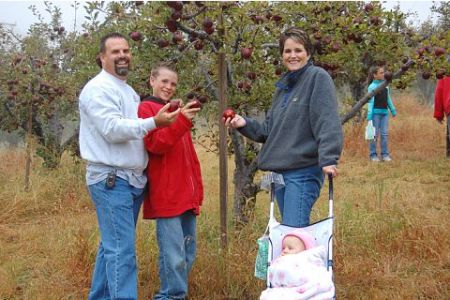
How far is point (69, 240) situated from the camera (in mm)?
5020

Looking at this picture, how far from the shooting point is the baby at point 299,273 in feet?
9.26

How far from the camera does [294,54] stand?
10.8 feet

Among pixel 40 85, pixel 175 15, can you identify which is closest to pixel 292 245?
pixel 175 15

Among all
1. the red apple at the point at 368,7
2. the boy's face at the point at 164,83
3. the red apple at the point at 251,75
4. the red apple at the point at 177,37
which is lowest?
the boy's face at the point at 164,83

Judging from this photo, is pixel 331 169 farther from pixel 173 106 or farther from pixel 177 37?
pixel 177 37

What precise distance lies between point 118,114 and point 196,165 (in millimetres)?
732

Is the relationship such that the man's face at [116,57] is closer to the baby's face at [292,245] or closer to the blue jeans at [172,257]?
the blue jeans at [172,257]

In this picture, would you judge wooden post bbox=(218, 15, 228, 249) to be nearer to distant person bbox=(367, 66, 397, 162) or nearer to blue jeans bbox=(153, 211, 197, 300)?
blue jeans bbox=(153, 211, 197, 300)

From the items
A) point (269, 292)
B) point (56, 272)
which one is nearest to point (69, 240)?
point (56, 272)

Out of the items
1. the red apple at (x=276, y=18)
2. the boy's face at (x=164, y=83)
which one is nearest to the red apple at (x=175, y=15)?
the boy's face at (x=164, y=83)

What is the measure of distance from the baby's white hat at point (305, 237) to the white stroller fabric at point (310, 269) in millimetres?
26

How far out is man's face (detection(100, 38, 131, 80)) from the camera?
A: 3.29m

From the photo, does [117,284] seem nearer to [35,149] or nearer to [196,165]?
[196,165]

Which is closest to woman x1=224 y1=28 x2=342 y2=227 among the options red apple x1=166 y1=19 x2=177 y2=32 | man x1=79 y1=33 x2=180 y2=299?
man x1=79 y1=33 x2=180 y2=299
